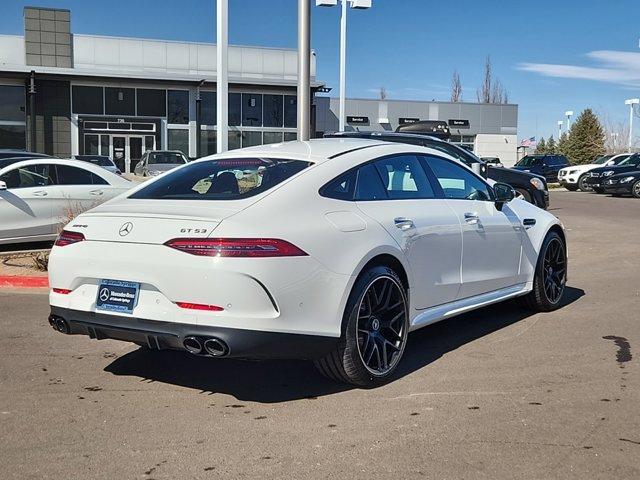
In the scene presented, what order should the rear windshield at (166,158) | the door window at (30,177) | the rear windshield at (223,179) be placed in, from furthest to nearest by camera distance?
1. the rear windshield at (166,158)
2. the door window at (30,177)
3. the rear windshield at (223,179)

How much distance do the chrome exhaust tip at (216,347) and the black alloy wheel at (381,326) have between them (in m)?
0.95

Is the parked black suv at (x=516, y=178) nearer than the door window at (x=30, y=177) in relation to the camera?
No

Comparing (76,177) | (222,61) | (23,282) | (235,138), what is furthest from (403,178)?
(235,138)

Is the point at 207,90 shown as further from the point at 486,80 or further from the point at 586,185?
the point at 486,80

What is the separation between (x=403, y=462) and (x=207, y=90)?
43.4 metres

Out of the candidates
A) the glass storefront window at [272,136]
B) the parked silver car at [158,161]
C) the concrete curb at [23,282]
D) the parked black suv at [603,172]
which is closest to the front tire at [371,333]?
the concrete curb at [23,282]

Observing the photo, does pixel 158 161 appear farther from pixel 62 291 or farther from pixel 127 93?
pixel 62 291

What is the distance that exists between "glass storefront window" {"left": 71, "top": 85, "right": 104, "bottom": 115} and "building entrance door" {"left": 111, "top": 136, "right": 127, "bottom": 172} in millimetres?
1826

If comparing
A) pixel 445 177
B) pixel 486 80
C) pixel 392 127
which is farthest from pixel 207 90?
pixel 486 80

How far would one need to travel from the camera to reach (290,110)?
47.5 m

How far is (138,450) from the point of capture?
3.86 m

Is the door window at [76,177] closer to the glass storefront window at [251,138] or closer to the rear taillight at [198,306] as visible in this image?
the rear taillight at [198,306]

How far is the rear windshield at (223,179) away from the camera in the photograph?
190 inches

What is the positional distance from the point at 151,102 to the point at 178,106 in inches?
63.5
